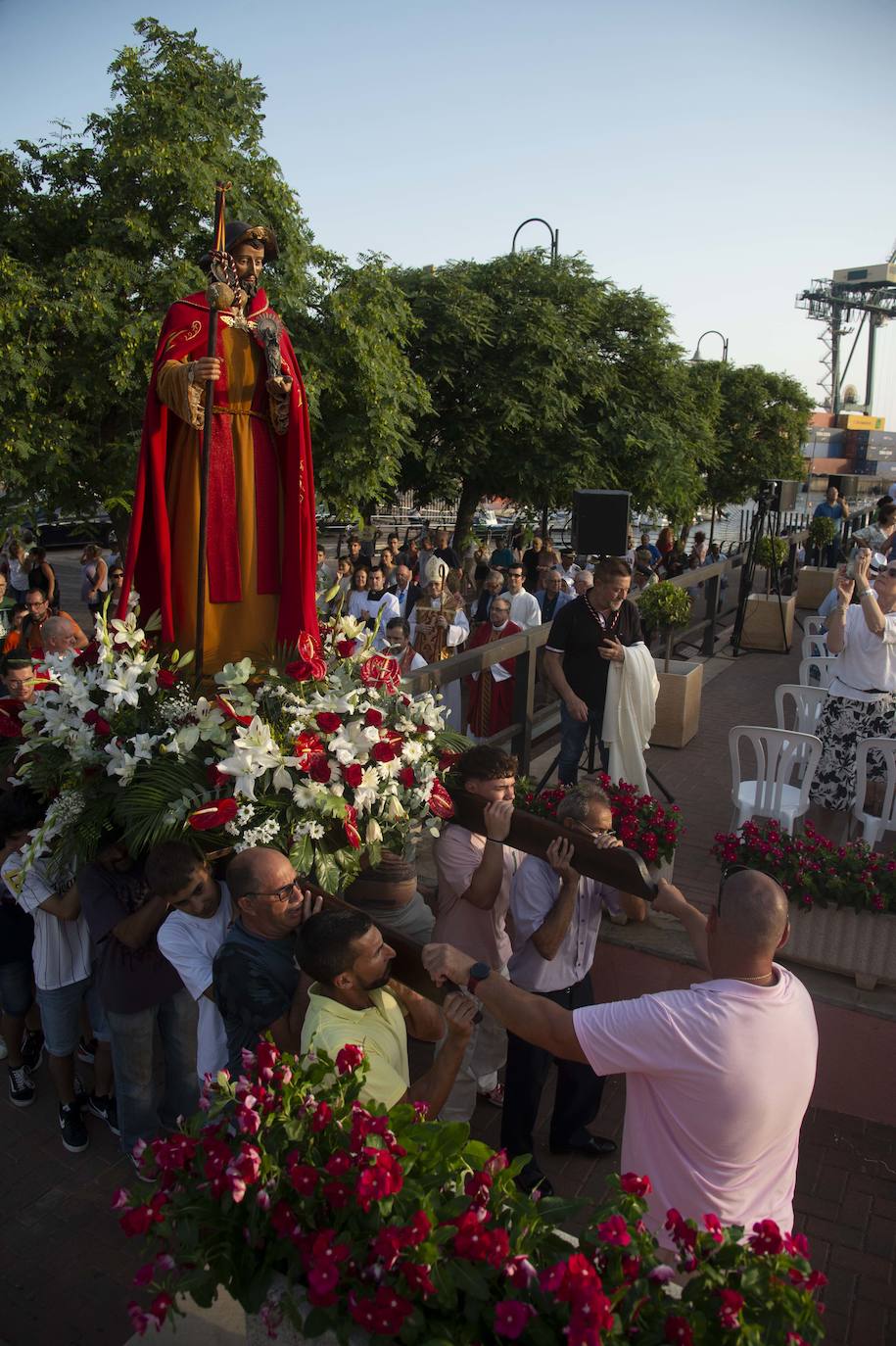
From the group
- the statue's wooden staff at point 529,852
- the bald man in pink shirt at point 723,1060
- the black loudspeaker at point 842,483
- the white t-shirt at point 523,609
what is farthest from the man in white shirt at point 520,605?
the black loudspeaker at point 842,483

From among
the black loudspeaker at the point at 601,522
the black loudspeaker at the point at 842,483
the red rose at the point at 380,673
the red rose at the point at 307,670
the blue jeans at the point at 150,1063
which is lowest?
the blue jeans at the point at 150,1063

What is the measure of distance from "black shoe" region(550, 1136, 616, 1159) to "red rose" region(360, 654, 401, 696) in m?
2.06

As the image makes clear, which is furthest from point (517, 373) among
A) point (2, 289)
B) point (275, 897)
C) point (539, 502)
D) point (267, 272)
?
point (275, 897)

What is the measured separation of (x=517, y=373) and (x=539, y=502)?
2951 mm

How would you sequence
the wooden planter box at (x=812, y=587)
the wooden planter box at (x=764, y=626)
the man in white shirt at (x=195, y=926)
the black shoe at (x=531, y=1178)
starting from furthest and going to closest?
1. the wooden planter box at (x=812, y=587)
2. the wooden planter box at (x=764, y=626)
3. the black shoe at (x=531, y=1178)
4. the man in white shirt at (x=195, y=926)

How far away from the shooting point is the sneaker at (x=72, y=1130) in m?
4.12

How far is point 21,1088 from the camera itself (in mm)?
4441

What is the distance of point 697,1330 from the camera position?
175 cm

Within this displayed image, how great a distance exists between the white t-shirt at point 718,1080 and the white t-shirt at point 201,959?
4.80ft

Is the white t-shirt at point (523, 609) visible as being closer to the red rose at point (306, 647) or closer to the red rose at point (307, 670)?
the red rose at point (306, 647)

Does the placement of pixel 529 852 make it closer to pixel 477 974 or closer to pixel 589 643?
pixel 477 974

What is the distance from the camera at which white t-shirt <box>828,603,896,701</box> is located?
6.52 metres

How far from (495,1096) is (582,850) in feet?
5.48

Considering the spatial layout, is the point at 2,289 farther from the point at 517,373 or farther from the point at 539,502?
the point at 539,502
